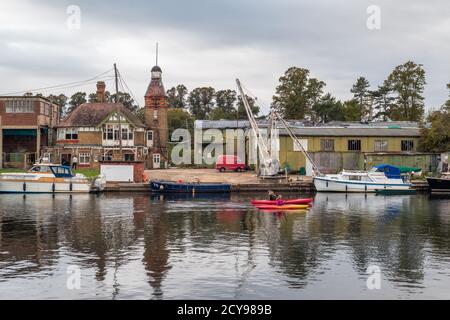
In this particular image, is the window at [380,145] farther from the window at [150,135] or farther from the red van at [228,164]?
the window at [150,135]

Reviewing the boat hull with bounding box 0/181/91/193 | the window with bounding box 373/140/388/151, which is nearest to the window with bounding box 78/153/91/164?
the boat hull with bounding box 0/181/91/193

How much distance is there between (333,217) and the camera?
43.9 meters

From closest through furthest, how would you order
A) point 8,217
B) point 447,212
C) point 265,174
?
point 8,217 → point 447,212 → point 265,174

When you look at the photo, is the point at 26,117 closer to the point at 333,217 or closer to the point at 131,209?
the point at 131,209

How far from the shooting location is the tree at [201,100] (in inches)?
6471

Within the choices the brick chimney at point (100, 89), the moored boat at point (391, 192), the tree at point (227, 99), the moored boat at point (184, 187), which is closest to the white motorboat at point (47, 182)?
the moored boat at point (184, 187)

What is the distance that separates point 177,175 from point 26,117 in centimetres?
2529

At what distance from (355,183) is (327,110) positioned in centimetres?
5962

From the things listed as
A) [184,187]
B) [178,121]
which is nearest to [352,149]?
[184,187]

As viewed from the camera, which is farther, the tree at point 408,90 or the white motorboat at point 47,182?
the tree at point 408,90

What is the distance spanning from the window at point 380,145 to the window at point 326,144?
6496 mm

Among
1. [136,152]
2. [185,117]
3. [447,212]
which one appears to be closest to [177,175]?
[136,152]
